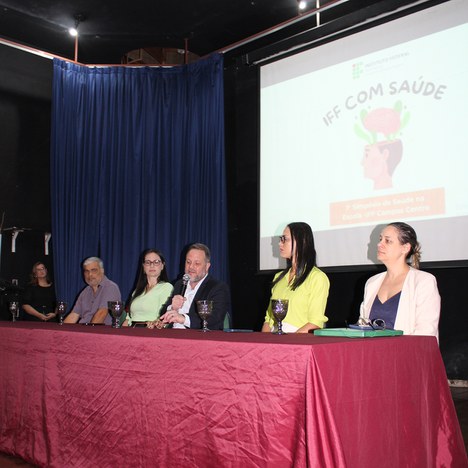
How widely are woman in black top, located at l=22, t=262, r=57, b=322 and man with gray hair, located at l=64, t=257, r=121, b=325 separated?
159cm

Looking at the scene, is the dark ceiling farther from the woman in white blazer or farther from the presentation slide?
the woman in white blazer

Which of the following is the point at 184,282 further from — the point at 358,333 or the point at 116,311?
the point at 358,333

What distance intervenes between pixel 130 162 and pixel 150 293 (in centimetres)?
265

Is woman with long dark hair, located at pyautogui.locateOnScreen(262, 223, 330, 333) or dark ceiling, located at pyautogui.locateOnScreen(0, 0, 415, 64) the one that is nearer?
woman with long dark hair, located at pyautogui.locateOnScreen(262, 223, 330, 333)

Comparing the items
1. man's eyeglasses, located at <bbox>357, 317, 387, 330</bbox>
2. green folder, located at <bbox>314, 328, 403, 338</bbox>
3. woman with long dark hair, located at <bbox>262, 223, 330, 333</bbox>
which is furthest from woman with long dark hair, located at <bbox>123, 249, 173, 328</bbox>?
green folder, located at <bbox>314, 328, 403, 338</bbox>

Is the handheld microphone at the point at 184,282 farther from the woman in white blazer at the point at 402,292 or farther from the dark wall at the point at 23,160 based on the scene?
the dark wall at the point at 23,160

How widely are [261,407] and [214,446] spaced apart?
215 mm

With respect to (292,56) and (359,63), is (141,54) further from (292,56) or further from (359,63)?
(359,63)

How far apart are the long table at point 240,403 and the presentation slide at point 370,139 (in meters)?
2.04

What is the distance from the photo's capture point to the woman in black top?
5.40 m

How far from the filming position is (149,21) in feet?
17.4

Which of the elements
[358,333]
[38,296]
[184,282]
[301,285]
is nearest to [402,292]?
[301,285]

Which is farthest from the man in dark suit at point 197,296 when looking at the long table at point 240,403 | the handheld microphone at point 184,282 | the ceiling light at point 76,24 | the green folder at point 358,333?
the ceiling light at point 76,24

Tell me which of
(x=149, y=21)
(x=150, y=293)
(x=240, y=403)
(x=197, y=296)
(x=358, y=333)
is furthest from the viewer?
(x=149, y=21)
